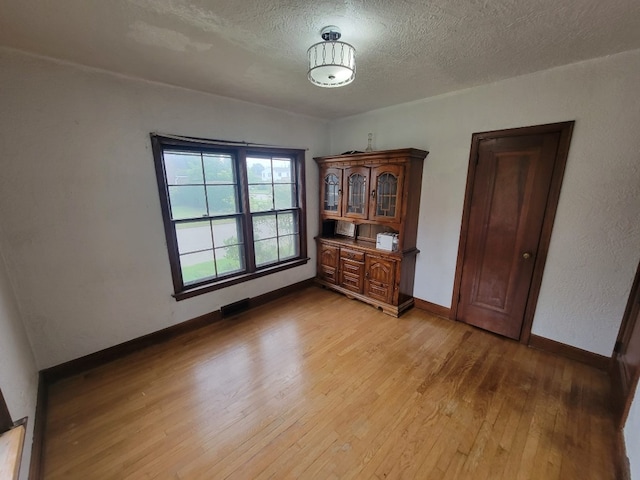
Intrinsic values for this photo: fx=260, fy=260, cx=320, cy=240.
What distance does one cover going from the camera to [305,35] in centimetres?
156

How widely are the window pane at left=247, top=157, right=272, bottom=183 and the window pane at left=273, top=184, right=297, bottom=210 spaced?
0.18 m

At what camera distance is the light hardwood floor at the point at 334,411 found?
145cm

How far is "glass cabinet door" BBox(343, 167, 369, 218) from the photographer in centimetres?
308

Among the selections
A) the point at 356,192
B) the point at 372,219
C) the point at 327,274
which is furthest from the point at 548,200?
the point at 327,274

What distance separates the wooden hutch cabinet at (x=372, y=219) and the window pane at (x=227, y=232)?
1182 mm

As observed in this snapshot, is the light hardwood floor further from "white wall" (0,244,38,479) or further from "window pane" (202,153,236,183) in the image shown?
"window pane" (202,153,236,183)

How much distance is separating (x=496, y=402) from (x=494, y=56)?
8.04ft

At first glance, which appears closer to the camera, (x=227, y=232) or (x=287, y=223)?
(x=227, y=232)

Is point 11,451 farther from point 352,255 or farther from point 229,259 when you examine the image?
point 352,255

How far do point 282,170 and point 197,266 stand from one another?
61.4 inches

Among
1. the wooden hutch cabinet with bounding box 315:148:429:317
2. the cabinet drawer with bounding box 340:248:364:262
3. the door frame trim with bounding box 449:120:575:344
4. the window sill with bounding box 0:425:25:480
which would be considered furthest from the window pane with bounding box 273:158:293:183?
the window sill with bounding box 0:425:25:480

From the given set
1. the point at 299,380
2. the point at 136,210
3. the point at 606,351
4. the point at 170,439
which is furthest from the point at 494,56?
the point at 170,439

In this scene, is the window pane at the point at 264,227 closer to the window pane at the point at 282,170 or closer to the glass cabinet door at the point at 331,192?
the window pane at the point at 282,170

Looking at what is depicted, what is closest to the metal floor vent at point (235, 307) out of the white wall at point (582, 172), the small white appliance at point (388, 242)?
the small white appliance at point (388, 242)
